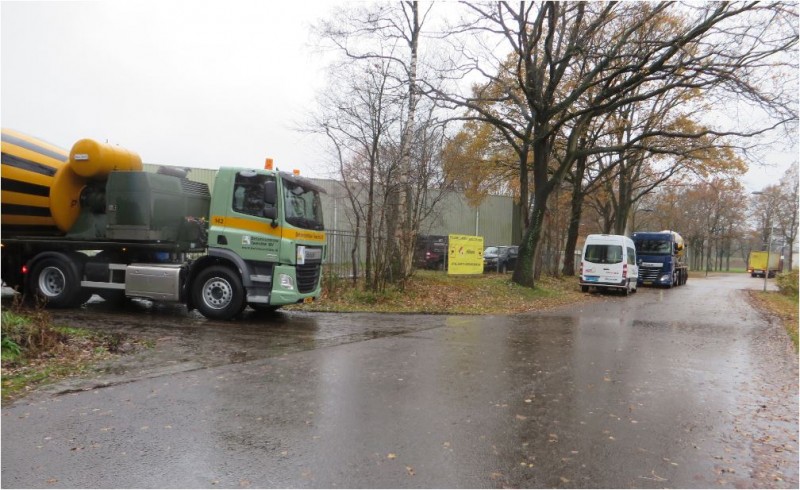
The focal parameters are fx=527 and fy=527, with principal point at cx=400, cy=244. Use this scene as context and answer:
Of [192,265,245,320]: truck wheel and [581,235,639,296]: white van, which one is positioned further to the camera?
[581,235,639,296]: white van

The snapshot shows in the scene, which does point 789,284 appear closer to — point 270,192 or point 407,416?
point 270,192

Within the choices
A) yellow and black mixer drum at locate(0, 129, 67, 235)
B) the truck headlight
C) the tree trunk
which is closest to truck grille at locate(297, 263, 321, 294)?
the truck headlight

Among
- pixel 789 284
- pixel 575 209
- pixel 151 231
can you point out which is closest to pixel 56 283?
pixel 151 231

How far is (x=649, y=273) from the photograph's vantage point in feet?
98.1

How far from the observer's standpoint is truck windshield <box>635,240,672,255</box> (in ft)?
98.1

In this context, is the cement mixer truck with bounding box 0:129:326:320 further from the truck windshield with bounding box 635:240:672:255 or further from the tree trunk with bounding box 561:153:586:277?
the truck windshield with bounding box 635:240:672:255

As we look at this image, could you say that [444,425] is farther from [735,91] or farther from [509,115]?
[509,115]

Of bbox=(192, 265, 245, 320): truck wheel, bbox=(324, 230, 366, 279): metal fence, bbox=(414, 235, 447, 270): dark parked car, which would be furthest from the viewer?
bbox=(414, 235, 447, 270): dark parked car

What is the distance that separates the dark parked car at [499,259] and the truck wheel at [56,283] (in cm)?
2341

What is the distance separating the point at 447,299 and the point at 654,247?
19149mm

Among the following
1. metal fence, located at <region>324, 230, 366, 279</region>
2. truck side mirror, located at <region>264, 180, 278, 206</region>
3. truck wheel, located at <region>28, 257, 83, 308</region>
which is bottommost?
truck wheel, located at <region>28, 257, 83, 308</region>

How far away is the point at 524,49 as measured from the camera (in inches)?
750

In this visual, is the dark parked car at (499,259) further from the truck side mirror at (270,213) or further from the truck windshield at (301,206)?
the truck side mirror at (270,213)

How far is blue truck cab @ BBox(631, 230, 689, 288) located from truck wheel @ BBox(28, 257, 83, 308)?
27.9 meters
